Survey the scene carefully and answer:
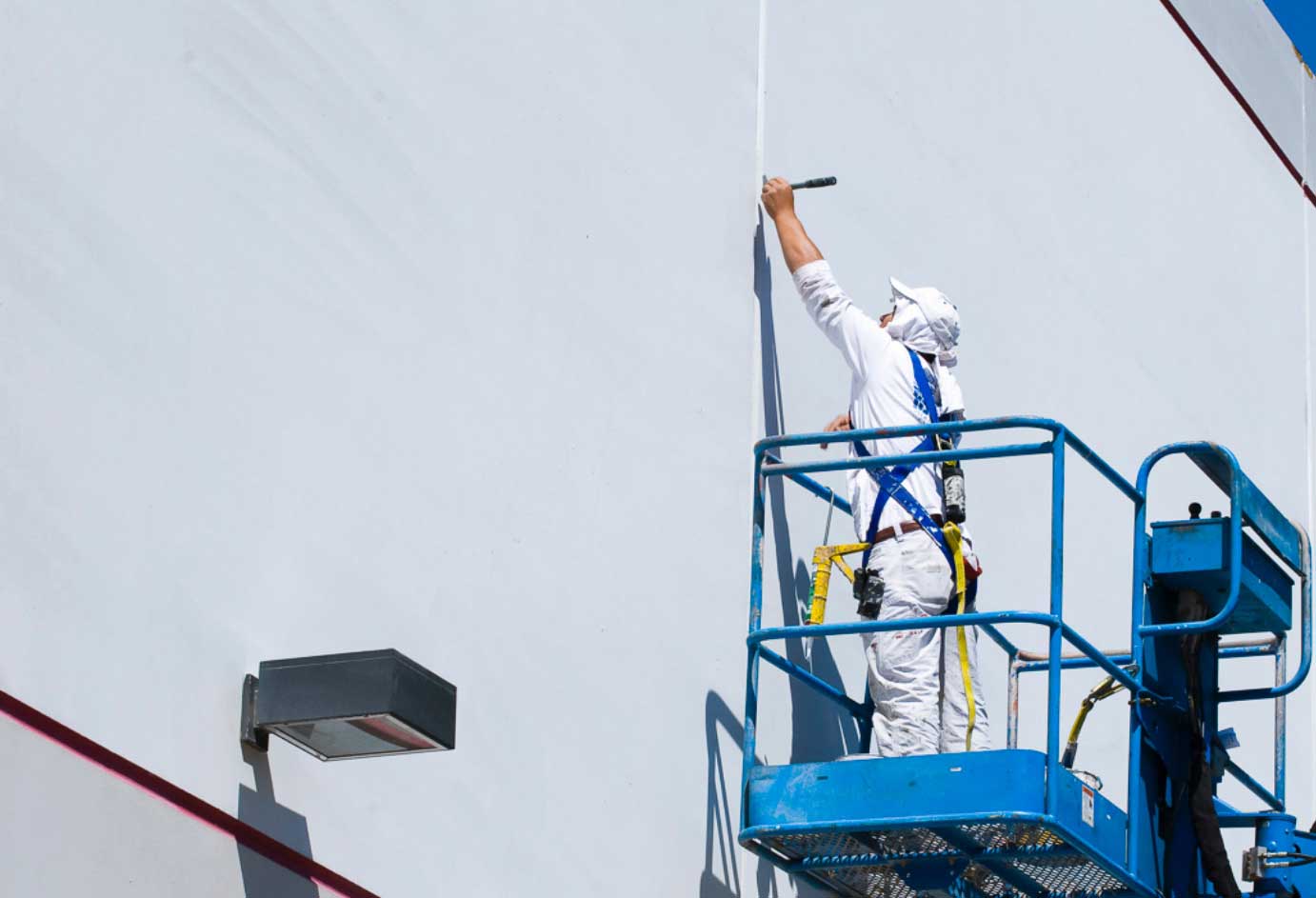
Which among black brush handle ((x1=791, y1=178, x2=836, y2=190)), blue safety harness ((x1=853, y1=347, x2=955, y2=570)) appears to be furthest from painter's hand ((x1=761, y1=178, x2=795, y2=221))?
blue safety harness ((x1=853, y1=347, x2=955, y2=570))

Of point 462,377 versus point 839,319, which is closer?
point 462,377

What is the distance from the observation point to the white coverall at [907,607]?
7809mm

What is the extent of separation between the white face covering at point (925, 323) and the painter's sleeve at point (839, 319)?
8 cm

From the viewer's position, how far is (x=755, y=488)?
8328 millimetres

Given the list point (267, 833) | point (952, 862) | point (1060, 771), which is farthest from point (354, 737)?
point (952, 862)

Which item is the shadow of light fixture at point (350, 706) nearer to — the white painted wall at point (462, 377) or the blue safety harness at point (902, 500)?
the white painted wall at point (462, 377)

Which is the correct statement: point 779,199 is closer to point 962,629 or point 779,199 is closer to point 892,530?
point 892,530

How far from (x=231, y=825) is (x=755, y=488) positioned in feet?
9.77

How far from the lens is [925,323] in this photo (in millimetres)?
8516

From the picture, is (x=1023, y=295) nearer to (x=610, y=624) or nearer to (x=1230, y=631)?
(x=1230, y=631)

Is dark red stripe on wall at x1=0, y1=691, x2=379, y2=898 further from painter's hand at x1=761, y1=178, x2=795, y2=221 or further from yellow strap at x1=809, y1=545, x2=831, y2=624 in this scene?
painter's hand at x1=761, y1=178, x2=795, y2=221

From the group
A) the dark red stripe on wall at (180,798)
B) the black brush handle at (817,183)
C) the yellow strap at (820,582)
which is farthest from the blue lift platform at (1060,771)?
the dark red stripe on wall at (180,798)

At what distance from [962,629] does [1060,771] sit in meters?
0.77

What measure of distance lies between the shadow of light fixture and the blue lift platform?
185 centimetres
